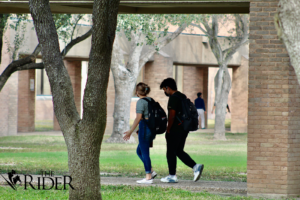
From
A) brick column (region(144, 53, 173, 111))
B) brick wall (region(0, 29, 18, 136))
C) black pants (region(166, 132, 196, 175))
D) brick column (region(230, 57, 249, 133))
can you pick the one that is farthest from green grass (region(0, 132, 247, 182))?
brick column (region(230, 57, 249, 133))

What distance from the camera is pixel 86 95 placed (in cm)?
589

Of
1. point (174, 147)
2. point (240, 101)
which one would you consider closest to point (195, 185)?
point (174, 147)

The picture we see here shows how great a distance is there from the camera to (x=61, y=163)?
41.8 ft

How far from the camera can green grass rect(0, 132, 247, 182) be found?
11125mm

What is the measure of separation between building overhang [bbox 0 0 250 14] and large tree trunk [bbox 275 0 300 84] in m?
4.53

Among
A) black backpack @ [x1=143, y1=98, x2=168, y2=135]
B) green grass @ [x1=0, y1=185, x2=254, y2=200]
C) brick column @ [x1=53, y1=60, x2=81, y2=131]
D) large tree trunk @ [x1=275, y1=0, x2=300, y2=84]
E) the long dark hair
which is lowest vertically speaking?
green grass @ [x1=0, y1=185, x2=254, y2=200]

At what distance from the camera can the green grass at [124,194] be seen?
290 inches

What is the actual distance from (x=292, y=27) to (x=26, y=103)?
2402 centimetres

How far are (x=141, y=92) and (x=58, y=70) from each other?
251 centimetres

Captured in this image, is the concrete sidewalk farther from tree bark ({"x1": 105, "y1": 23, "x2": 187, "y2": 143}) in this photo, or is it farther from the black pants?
tree bark ({"x1": 105, "y1": 23, "x2": 187, "y2": 143})

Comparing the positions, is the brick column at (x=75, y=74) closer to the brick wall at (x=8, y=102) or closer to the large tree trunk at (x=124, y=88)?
the brick wall at (x=8, y=102)

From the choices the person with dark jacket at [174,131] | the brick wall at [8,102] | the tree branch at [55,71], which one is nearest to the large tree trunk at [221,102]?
the brick wall at [8,102]

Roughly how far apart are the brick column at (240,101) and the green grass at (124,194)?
21.6 metres

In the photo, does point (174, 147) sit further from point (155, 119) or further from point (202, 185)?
point (202, 185)
